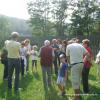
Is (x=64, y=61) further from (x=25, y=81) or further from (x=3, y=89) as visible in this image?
(x=25, y=81)

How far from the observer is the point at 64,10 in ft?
204

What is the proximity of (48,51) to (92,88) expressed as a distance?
7.27ft

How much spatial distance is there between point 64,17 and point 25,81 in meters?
47.8

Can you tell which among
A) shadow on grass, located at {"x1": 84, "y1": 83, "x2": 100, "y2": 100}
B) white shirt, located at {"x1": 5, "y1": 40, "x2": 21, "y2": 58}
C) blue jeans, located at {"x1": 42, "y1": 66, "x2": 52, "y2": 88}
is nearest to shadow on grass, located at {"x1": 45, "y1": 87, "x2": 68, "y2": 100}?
blue jeans, located at {"x1": 42, "y1": 66, "x2": 52, "y2": 88}

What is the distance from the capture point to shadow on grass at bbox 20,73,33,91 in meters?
13.9

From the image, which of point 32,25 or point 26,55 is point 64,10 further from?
point 26,55

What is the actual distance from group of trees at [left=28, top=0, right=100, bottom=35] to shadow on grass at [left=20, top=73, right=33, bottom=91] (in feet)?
122

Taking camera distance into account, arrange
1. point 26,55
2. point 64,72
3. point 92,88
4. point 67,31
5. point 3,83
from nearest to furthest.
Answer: point 64,72
point 92,88
point 3,83
point 26,55
point 67,31

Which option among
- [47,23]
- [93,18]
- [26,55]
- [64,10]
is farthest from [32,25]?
[26,55]

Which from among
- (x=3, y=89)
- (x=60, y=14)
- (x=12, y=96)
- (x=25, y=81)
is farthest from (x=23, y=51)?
(x=60, y=14)

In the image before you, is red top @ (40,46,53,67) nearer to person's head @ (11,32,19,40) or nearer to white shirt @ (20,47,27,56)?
person's head @ (11,32,19,40)

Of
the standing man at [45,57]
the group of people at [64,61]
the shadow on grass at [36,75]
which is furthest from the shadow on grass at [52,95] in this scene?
the shadow on grass at [36,75]

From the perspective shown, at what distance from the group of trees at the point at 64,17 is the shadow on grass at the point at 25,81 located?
1469 inches

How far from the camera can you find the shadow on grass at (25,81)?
45.7 ft
